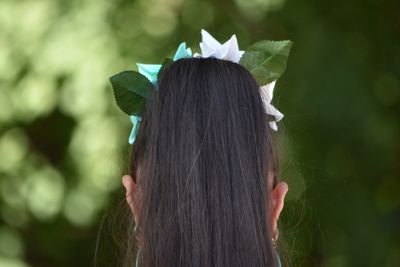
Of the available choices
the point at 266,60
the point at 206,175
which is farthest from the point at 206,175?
the point at 266,60

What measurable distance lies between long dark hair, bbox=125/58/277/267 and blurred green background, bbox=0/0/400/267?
957 mm

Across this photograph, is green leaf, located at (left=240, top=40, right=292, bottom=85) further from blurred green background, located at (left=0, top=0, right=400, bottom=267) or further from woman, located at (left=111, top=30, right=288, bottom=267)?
blurred green background, located at (left=0, top=0, right=400, bottom=267)

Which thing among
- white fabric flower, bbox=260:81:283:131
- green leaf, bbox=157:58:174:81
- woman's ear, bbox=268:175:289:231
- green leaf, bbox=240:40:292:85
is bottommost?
woman's ear, bbox=268:175:289:231

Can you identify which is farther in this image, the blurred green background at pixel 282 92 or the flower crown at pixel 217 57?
the blurred green background at pixel 282 92

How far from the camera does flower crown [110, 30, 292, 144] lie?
1139 millimetres

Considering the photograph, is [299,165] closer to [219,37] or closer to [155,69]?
[219,37]

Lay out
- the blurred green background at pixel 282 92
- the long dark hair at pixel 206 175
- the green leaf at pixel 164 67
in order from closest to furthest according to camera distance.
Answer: the long dark hair at pixel 206 175 → the green leaf at pixel 164 67 → the blurred green background at pixel 282 92

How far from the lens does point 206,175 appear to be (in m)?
1.00

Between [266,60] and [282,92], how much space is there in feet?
2.79

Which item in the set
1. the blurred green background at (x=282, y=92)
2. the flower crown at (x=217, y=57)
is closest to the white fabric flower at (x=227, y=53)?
the flower crown at (x=217, y=57)

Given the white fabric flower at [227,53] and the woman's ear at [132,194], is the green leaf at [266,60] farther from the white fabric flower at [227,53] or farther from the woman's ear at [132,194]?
the woman's ear at [132,194]

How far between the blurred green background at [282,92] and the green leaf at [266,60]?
0.82 m

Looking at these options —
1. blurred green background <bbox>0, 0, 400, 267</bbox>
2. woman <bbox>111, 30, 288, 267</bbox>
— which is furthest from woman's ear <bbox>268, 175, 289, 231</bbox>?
blurred green background <bbox>0, 0, 400, 267</bbox>

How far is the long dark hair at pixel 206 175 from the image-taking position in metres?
0.99
